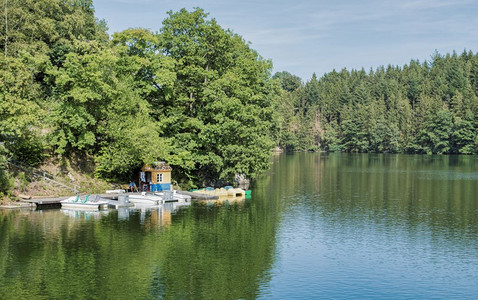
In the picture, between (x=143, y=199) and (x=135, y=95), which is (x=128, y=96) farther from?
(x=143, y=199)

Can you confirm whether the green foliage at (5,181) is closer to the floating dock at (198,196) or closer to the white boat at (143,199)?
the white boat at (143,199)

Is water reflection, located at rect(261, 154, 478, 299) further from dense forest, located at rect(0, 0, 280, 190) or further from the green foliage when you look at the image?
the green foliage

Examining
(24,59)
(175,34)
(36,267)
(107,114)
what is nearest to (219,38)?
(175,34)

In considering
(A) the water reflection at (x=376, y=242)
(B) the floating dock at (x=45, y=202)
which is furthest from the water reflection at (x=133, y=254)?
(A) the water reflection at (x=376, y=242)

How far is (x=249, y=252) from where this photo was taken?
116 feet

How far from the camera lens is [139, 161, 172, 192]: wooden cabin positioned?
58.0 metres

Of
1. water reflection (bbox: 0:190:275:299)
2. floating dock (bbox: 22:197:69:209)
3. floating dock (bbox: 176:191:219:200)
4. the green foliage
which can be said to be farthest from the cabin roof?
the green foliage

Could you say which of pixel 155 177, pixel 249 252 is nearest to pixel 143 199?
pixel 155 177

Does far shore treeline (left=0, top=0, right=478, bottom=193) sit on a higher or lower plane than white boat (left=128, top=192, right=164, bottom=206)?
higher

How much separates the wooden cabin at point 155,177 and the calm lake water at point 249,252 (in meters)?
6.69

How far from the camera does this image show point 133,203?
5297 centimetres

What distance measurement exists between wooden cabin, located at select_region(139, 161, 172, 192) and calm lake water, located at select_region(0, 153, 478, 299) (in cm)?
669

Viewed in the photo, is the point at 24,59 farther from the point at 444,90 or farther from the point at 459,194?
the point at 444,90

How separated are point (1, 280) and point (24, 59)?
3381cm
